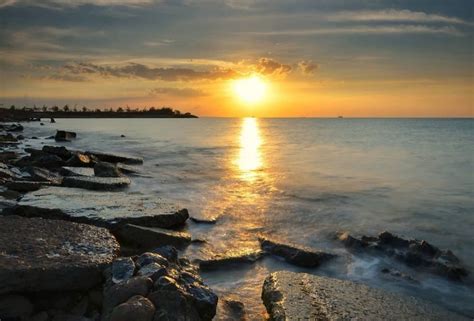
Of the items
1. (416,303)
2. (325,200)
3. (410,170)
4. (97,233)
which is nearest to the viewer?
(416,303)

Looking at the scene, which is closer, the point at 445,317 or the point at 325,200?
the point at 445,317

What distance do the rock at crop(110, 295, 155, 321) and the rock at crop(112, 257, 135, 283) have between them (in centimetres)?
50

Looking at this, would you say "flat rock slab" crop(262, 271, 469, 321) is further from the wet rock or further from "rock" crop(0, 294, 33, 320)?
"rock" crop(0, 294, 33, 320)

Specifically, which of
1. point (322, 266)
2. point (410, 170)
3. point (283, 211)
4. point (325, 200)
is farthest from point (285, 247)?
point (410, 170)

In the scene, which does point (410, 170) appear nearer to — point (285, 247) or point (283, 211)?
point (283, 211)

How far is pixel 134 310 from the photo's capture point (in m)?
3.67

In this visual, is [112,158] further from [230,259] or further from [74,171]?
[230,259]

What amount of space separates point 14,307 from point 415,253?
241 inches

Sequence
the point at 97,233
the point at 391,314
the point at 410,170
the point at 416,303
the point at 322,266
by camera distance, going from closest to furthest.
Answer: the point at 391,314, the point at 416,303, the point at 97,233, the point at 322,266, the point at 410,170

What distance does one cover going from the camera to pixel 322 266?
6613 mm

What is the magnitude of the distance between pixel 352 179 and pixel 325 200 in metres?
5.31

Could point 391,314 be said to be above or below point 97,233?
below

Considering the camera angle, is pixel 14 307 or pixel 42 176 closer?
pixel 14 307

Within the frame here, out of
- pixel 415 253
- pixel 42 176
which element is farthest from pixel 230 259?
pixel 42 176
